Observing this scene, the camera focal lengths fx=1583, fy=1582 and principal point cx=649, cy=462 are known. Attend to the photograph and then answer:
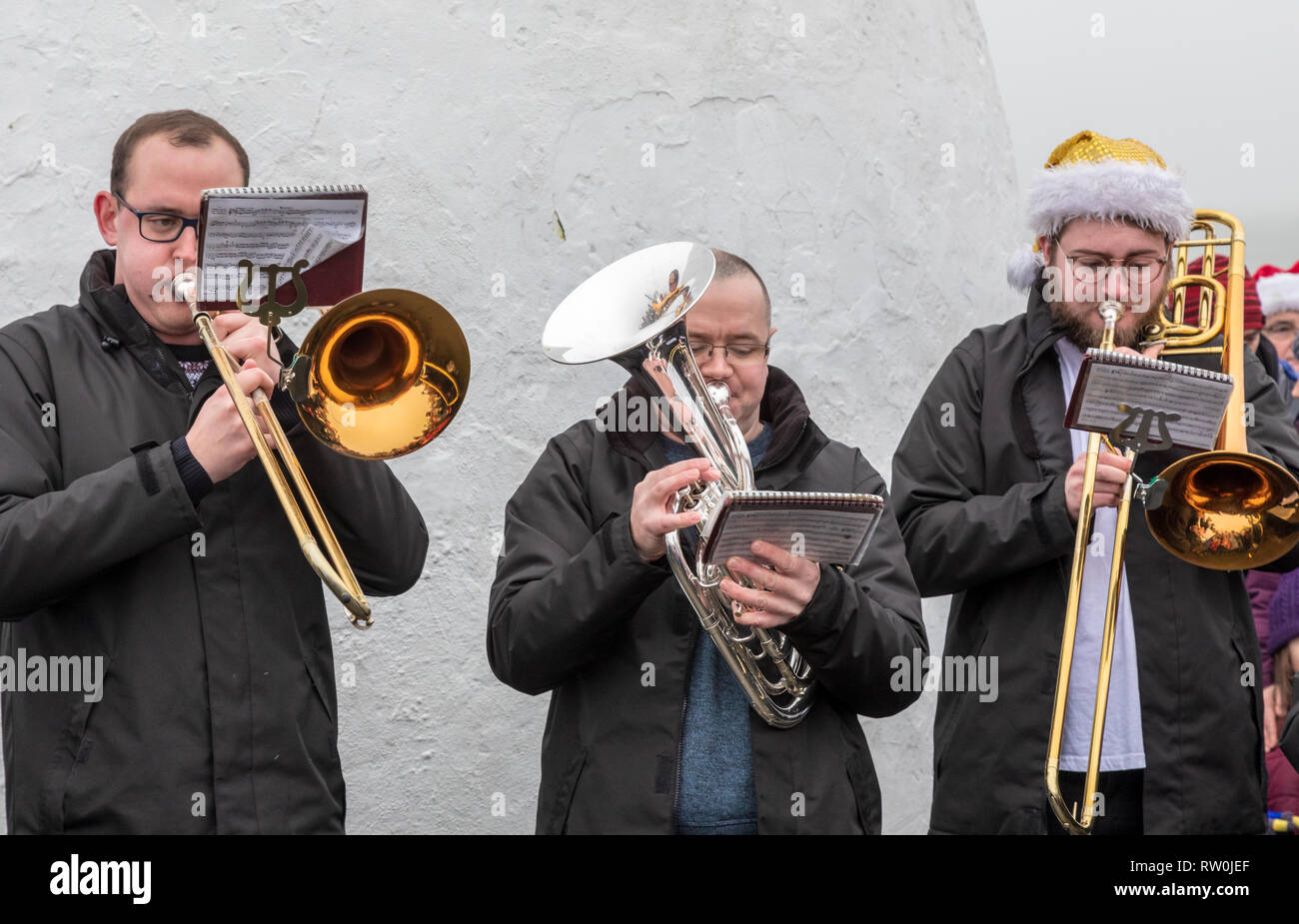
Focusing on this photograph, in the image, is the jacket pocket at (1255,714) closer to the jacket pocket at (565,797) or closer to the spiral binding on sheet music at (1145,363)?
the spiral binding on sheet music at (1145,363)

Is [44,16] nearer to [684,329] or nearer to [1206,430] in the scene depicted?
[684,329]

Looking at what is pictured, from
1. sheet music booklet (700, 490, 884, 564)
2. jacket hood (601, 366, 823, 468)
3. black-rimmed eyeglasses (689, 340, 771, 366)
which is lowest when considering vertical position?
sheet music booklet (700, 490, 884, 564)

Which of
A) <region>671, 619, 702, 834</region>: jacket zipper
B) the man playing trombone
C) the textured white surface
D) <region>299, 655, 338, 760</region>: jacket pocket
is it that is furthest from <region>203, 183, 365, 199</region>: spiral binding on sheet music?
the textured white surface

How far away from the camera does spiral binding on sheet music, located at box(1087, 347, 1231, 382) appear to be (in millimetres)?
3461

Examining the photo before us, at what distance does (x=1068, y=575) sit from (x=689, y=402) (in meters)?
1.14

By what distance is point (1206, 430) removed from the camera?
3.60m

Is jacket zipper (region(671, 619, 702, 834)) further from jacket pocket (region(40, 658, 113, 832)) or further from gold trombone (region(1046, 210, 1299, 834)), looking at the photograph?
jacket pocket (region(40, 658, 113, 832))

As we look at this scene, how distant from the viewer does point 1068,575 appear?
12.6ft

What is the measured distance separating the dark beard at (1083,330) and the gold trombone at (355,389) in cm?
159

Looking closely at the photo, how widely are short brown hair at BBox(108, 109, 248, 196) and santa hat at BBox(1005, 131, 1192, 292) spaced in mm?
2033

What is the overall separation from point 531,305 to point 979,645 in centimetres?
195

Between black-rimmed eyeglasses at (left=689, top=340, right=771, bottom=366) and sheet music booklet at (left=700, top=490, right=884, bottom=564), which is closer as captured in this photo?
sheet music booklet at (left=700, top=490, right=884, bottom=564)

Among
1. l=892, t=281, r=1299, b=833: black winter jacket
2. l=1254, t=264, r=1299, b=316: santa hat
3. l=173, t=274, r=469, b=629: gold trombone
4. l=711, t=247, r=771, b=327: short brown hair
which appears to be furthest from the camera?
l=1254, t=264, r=1299, b=316: santa hat

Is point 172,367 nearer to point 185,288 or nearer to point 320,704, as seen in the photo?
point 185,288
